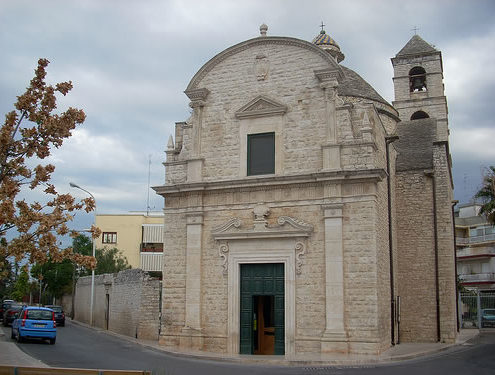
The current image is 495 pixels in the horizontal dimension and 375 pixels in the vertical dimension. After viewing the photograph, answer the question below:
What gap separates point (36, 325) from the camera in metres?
22.6

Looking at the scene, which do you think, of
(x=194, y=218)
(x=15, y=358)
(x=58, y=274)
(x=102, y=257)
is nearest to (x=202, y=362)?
(x=15, y=358)

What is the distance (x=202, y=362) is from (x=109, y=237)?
143 ft

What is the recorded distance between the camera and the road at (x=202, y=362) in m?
15.2

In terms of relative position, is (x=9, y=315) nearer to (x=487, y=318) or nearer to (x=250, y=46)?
(x=250, y=46)

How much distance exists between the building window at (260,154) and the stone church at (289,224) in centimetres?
4

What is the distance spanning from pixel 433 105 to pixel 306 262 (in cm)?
1783

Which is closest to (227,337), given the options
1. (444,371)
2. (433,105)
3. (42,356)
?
(42,356)

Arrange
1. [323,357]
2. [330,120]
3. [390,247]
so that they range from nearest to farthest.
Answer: [323,357]
[330,120]
[390,247]

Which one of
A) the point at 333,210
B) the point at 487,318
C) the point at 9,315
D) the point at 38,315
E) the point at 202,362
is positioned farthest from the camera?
the point at 487,318

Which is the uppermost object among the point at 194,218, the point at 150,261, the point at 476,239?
the point at 476,239

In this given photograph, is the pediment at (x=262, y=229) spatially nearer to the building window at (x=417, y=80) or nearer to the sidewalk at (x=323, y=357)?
the sidewalk at (x=323, y=357)

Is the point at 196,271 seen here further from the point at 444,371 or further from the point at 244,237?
the point at 444,371

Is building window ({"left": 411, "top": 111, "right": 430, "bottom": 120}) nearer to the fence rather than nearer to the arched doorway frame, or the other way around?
the fence

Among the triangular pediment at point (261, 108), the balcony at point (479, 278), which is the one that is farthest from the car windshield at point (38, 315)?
the balcony at point (479, 278)
